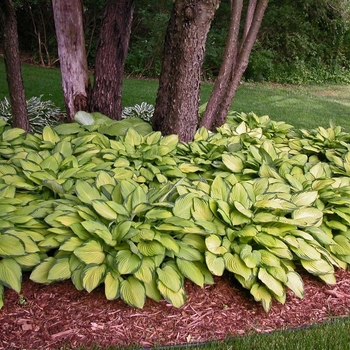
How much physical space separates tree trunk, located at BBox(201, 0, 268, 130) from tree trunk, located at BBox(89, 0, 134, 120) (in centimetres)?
121

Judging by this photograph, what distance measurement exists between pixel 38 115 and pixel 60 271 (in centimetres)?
391

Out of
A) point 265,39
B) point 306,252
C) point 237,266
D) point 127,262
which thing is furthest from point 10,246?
point 265,39

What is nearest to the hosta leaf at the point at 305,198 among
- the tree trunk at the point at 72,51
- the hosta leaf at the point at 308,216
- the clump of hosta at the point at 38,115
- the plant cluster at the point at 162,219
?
the plant cluster at the point at 162,219

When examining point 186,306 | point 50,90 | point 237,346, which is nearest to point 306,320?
point 237,346

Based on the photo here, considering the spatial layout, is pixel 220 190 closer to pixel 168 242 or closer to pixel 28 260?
pixel 168 242

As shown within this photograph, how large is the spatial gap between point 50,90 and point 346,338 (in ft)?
28.8

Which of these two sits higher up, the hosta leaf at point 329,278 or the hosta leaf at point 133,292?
the hosta leaf at point 133,292

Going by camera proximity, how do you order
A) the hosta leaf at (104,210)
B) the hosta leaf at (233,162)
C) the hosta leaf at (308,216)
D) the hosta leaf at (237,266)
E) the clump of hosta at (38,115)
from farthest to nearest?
the clump of hosta at (38,115)
the hosta leaf at (233,162)
the hosta leaf at (308,216)
the hosta leaf at (104,210)
the hosta leaf at (237,266)

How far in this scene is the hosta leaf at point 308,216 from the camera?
10.4 feet

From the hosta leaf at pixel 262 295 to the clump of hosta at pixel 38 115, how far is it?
3.88 metres

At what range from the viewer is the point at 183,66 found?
14.4 feet

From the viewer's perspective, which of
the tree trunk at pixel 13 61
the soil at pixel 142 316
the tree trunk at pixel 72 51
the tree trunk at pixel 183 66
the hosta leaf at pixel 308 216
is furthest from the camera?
the tree trunk at pixel 72 51

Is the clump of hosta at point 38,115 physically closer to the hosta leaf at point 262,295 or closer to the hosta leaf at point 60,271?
the hosta leaf at point 60,271

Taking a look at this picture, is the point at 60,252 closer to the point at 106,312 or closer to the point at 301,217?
the point at 106,312
